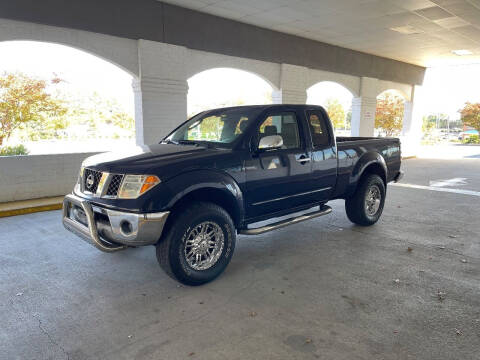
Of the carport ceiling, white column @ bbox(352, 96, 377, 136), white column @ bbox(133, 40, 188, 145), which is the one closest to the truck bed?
the carport ceiling

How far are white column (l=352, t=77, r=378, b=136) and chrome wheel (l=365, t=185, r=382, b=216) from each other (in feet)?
32.9

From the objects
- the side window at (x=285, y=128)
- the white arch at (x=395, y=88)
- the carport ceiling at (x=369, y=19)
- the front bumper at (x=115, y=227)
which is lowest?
the front bumper at (x=115, y=227)

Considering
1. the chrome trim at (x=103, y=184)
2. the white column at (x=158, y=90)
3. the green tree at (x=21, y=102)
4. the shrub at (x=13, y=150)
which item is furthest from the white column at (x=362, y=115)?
the chrome trim at (x=103, y=184)

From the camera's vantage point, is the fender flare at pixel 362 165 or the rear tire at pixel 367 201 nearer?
the fender flare at pixel 362 165

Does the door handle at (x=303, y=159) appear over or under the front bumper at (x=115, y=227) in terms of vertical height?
over

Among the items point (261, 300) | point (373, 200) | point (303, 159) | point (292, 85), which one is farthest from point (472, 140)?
point (261, 300)

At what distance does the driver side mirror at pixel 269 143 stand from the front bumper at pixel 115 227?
132 cm

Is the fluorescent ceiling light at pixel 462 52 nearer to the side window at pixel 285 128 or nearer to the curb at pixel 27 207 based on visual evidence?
the side window at pixel 285 128

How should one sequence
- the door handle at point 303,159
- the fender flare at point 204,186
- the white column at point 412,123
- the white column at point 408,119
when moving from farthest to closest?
the white column at point 408,119, the white column at point 412,123, the door handle at point 303,159, the fender flare at point 204,186

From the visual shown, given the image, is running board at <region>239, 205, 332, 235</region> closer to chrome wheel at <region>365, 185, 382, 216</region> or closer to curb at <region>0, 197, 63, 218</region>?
chrome wheel at <region>365, 185, 382, 216</region>

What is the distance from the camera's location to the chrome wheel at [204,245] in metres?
3.48

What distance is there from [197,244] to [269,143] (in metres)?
1.33

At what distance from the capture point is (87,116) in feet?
35.9

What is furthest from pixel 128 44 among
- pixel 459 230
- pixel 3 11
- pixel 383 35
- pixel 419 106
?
pixel 419 106
